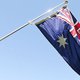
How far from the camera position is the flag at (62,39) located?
128 ft

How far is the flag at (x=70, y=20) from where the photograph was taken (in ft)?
132

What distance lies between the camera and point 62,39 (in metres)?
39.6

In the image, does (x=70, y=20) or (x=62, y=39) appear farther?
(x=70, y=20)

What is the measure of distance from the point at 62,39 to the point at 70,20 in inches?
59.0

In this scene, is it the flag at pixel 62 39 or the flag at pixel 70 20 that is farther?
the flag at pixel 70 20

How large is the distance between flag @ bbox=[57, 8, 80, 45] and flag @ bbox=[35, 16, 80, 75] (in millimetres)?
211

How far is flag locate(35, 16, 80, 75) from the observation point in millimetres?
39125

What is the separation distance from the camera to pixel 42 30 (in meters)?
39.2

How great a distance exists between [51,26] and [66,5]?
1.83 metres

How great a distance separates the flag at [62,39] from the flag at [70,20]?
0.69ft

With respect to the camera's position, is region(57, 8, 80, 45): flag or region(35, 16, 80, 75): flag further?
region(57, 8, 80, 45): flag

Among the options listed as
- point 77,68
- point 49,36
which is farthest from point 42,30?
point 77,68

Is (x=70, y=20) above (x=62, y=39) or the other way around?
above

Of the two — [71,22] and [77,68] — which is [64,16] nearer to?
[71,22]
